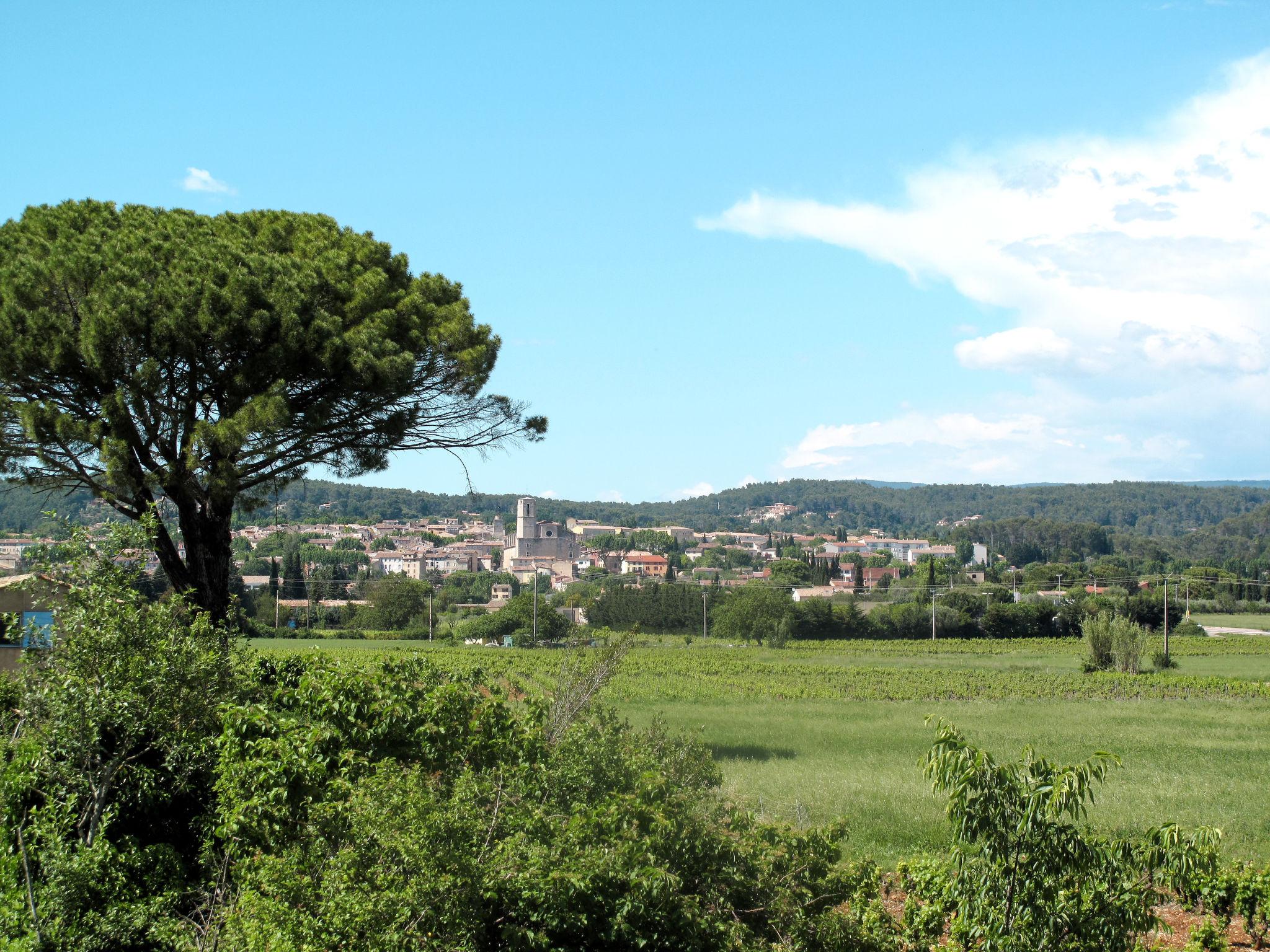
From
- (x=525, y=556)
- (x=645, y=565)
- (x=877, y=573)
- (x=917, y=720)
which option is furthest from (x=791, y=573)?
(x=917, y=720)

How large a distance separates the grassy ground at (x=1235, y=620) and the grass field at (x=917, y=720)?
859 inches

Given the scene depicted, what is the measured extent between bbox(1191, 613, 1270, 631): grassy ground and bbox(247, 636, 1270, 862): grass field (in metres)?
21.8

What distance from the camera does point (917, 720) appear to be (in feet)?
92.9

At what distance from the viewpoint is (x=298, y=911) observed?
5469mm

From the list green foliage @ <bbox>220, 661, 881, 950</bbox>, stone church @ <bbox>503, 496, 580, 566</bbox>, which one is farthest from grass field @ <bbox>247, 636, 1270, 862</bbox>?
stone church @ <bbox>503, 496, 580, 566</bbox>

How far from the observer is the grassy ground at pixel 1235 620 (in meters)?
77.6

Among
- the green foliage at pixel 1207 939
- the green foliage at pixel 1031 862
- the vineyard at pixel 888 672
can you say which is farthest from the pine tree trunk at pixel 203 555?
the vineyard at pixel 888 672

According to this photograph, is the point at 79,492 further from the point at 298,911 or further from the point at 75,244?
the point at 298,911

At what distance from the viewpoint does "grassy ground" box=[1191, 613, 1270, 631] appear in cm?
7764

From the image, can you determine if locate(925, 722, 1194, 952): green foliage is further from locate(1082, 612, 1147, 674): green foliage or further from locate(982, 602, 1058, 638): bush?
locate(982, 602, 1058, 638): bush

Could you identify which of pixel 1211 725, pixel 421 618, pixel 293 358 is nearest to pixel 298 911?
pixel 293 358

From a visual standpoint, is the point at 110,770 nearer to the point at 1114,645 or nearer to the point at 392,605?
the point at 1114,645

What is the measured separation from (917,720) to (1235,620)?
228ft

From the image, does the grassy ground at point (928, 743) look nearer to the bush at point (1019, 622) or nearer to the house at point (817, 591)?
the bush at point (1019, 622)
